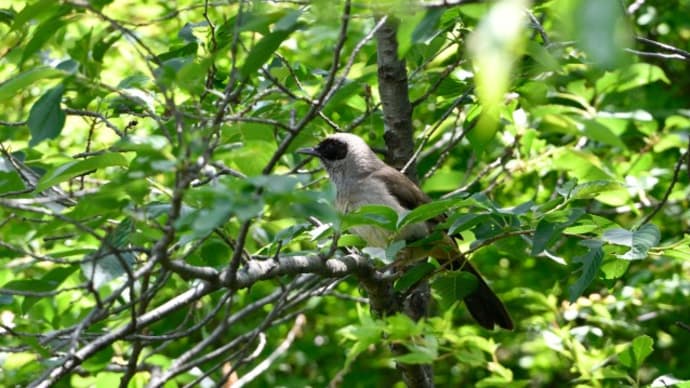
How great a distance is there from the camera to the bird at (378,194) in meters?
4.77

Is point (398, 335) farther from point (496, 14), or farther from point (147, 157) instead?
point (496, 14)

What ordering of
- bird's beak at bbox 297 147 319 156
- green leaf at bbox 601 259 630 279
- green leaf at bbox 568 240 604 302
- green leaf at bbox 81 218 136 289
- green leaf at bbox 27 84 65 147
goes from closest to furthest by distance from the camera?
green leaf at bbox 27 84 65 147, green leaf at bbox 81 218 136 289, green leaf at bbox 568 240 604 302, green leaf at bbox 601 259 630 279, bird's beak at bbox 297 147 319 156

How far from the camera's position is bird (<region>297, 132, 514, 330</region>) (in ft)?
15.6

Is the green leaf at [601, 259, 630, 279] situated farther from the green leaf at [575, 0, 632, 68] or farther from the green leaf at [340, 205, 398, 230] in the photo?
the green leaf at [575, 0, 632, 68]

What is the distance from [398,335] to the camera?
9.46 ft

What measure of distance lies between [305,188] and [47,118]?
1322 mm

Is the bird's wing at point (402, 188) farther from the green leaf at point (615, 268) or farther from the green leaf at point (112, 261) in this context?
the green leaf at point (112, 261)

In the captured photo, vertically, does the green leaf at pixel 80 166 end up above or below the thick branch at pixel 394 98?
above

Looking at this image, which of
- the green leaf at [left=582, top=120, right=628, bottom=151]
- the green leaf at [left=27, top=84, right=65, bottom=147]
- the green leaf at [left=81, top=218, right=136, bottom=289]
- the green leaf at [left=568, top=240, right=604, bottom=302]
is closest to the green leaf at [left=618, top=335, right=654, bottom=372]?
the green leaf at [left=568, top=240, right=604, bottom=302]

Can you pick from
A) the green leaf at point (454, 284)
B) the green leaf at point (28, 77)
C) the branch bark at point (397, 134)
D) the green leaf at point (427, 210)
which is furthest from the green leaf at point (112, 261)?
the branch bark at point (397, 134)

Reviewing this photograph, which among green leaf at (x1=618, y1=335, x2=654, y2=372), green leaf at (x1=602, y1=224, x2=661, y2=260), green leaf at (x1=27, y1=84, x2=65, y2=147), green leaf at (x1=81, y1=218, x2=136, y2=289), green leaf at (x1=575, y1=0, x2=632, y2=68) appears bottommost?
green leaf at (x1=618, y1=335, x2=654, y2=372)

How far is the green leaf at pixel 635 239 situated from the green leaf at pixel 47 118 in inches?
67.2

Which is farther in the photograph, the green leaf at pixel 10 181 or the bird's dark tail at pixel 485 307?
the bird's dark tail at pixel 485 307

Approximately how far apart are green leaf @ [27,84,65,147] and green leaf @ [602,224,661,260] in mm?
1706
